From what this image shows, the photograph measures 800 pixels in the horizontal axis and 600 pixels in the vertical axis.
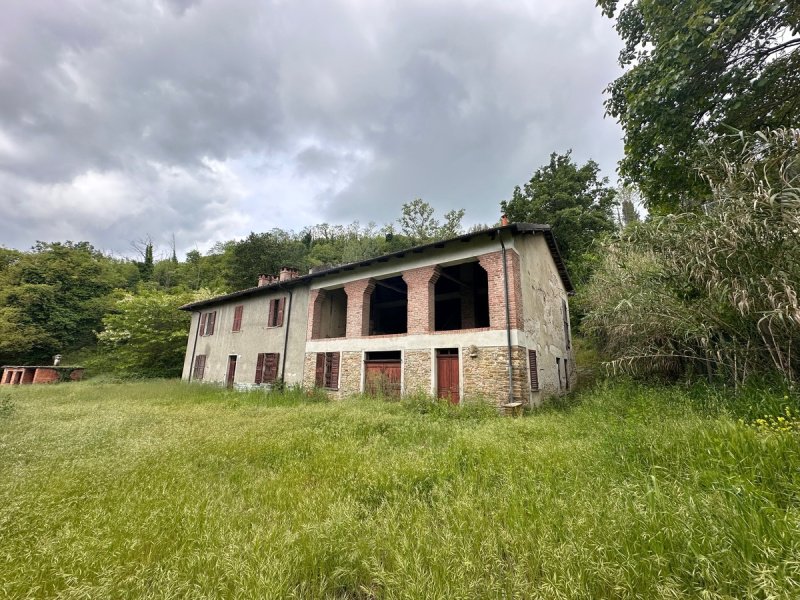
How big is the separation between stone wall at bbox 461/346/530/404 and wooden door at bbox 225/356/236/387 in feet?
44.3

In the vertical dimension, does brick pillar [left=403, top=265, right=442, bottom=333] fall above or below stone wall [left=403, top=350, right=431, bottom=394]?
above

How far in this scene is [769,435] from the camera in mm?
3273

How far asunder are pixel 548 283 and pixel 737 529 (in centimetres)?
1241

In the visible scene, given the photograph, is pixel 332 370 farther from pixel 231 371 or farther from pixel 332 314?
pixel 231 371

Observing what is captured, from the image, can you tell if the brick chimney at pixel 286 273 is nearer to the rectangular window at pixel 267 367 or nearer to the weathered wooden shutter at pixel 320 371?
the rectangular window at pixel 267 367

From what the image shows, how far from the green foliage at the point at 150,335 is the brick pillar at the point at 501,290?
908 inches

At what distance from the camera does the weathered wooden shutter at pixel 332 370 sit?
42.7ft

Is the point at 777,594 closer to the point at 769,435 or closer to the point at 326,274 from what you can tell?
the point at 769,435

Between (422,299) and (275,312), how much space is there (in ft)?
28.3

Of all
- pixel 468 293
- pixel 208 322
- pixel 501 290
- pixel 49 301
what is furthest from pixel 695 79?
pixel 49 301

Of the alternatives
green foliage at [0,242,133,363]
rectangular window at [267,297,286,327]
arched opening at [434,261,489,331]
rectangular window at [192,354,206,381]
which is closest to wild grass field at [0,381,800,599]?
arched opening at [434,261,489,331]

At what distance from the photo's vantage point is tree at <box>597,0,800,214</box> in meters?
5.86

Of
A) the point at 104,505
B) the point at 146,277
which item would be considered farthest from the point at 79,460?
the point at 146,277

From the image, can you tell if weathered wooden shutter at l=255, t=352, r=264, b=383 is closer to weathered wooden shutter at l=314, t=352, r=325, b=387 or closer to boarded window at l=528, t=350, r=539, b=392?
weathered wooden shutter at l=314, t=352, r=325, b=387
